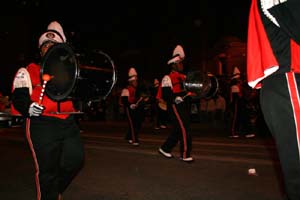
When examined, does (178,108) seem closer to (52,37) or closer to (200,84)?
(200,84)

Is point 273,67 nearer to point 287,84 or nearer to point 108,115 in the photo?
point 287,84

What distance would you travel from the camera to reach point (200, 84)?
716 centimetres

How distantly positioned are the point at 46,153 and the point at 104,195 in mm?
1609

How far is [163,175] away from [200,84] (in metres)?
2.39

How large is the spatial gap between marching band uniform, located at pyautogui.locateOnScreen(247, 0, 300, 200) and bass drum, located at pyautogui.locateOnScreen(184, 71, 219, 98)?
4.87 metres

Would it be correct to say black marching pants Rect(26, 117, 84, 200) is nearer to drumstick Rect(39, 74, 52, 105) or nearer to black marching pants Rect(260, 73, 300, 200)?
drumstick Rect(39, 74, 52, 105)

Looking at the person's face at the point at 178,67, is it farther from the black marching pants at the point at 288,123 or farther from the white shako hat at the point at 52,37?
the black marching pants at the point at 288,123

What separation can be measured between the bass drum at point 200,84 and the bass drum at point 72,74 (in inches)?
138

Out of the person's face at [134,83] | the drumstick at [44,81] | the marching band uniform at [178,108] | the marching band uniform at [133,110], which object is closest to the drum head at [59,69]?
the drumstick at [44,81]

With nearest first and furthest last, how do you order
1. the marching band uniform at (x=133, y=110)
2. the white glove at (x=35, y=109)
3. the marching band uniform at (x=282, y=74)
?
the marching band uniform at (x=282, y=74) → the white glove at (x=35, y=109) → the marching band uniform at (x=133, y=110)

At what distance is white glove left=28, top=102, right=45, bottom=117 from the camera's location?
3.11m

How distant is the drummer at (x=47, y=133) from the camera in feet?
10.6

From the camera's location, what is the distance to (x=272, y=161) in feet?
21.2

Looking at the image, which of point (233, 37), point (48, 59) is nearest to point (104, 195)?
point (48, 59)
